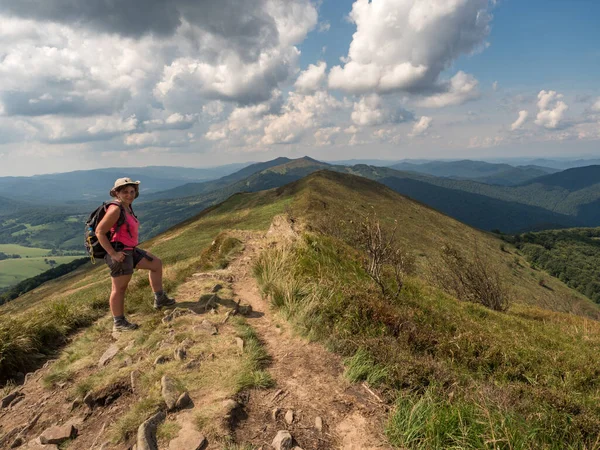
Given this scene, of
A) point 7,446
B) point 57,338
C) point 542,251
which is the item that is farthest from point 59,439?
point 542,251

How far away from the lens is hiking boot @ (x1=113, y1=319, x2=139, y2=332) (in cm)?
668

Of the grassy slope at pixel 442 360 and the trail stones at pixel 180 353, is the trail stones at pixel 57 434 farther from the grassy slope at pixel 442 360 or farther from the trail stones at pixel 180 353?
the grassy slope at pixel 442 360

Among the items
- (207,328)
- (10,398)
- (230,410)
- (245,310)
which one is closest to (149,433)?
(230,410)

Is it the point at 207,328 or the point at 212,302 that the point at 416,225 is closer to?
the point at 212,302

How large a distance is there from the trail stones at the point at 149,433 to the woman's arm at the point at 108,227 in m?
3.86

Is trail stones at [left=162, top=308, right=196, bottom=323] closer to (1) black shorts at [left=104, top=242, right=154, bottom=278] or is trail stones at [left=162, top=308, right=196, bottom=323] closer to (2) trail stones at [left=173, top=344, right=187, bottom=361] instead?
(1) black shorts at [left=104, top=242, right=154, bottom=278]

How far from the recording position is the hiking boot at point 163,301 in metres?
7.59

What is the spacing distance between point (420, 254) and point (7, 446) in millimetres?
51228

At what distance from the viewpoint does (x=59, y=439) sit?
12.3 ft

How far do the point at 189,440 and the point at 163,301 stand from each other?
4.88m

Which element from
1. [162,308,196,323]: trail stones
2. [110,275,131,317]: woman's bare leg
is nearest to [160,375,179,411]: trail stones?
[162,308,196,323]: trail stones

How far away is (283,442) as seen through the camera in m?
3.31

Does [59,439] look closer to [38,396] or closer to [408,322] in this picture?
[38,396]

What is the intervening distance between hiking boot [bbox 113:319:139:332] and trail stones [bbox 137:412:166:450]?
3.51 meters
